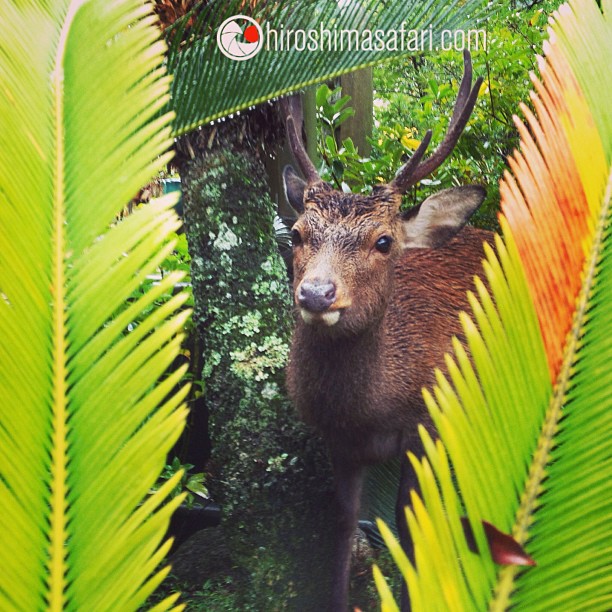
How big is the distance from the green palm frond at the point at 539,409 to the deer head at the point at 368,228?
61cm

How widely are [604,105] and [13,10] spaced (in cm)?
82

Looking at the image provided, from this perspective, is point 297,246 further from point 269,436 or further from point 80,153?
point 80,153

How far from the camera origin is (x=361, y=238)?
1.59 m

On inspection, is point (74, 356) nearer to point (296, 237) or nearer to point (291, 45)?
point (296, 237)

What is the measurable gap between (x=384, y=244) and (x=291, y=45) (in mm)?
537

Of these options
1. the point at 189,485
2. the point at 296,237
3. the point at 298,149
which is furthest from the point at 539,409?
the point at 189,485

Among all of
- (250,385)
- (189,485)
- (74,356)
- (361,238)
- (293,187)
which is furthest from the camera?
(189,485)

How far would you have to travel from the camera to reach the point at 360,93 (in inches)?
83.3

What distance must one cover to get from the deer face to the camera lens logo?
357 mm

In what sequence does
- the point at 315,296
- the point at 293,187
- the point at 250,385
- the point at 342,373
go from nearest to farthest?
the point at 315,296 → the point at 342,373 → the point at 293,187 → the point at 250,385

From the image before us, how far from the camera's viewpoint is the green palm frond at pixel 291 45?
1.66 metres

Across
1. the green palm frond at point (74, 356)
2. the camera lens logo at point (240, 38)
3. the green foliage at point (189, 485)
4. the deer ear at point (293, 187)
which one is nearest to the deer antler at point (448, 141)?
the deer ear at point (293, 187)

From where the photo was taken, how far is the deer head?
153 centimetres

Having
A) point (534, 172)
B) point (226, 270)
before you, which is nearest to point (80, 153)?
point (534, 172)
